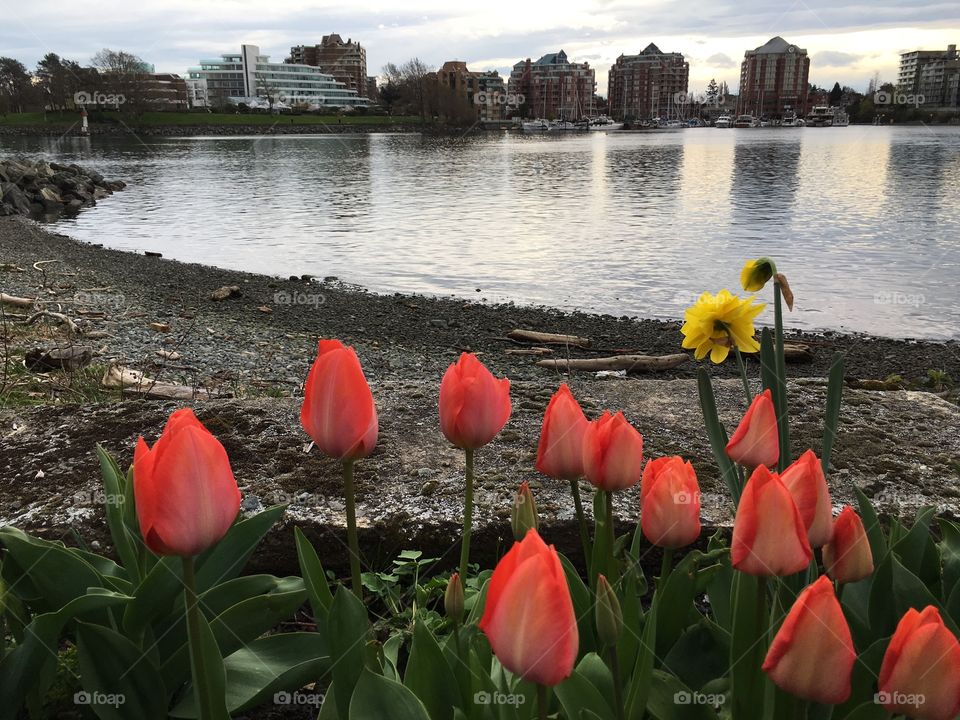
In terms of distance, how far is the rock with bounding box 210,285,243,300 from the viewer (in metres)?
11.8

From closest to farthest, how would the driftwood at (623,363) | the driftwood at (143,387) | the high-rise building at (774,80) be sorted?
the driftwood at (143,387) < the driftwood at (623,363) < the high-rise building at (774,80)

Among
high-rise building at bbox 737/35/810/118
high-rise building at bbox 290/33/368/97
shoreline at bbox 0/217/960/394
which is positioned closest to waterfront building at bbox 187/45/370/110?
high-rise building at bbox 290/33/368/97

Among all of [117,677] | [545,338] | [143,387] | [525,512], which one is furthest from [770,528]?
[545,338]

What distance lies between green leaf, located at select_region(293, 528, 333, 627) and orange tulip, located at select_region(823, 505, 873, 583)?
0.78 meters

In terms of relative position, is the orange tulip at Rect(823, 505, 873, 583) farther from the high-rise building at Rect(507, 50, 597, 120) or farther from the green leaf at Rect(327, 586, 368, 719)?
the high-rise building at Rect(507, 50, 597, 120)

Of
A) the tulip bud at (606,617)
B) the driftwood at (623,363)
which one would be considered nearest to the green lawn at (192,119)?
the driftwood at (623,363)

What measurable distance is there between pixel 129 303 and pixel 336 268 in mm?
5370

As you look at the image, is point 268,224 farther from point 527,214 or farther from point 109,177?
point 109,177

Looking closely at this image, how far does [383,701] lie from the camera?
109 centimetres

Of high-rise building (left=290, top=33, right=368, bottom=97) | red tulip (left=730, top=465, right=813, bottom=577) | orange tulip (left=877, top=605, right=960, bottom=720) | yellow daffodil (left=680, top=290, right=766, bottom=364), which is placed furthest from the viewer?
high-rise building (left=290, top=33, right=368, bottom=97)

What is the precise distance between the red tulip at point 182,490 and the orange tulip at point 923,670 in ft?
2.58

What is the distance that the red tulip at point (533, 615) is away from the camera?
83cm

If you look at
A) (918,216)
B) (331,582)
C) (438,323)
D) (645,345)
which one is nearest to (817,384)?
(331,582)

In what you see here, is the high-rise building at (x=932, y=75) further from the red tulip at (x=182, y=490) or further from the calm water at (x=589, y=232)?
the red tulip at (x=182, y=490)
